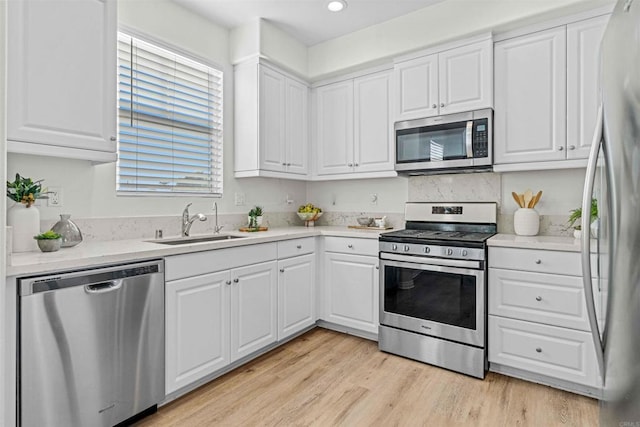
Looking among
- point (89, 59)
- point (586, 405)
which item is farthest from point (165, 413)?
point (586, 405)

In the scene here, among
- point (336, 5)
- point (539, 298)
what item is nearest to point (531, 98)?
point (539, 298)

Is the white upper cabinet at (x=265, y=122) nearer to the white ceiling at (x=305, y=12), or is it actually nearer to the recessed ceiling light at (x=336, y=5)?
the white ceiling at (x=305, y=12)

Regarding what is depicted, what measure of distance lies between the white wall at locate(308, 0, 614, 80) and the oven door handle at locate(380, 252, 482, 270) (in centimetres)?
169

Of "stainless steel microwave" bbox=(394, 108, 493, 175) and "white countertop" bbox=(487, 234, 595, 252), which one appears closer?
"white countertop" bbox=(487, 234, 595, 252)

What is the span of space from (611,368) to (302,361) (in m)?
2.01

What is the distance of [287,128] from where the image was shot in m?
3.40

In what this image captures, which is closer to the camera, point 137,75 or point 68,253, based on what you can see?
point 68,253

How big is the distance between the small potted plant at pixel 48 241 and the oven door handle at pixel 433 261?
2.08m

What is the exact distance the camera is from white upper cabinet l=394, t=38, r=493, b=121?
2666 millimetres

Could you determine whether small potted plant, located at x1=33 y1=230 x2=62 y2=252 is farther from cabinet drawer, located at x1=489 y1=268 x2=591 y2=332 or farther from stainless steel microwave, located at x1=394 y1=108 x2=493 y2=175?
cabinet drawer, located at x1=489 y1=268 x2=591 y2=332

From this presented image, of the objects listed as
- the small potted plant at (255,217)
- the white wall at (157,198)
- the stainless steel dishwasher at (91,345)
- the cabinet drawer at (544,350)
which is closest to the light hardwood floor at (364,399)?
the cabinet drawer at (544,350)

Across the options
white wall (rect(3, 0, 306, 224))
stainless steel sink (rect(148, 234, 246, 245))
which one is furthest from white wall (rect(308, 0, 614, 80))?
stainless steel sink (rect(148, 234, 246, 245))

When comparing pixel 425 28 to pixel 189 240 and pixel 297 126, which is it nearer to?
pixel 297 126

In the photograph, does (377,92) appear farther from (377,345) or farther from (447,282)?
(377,345)
